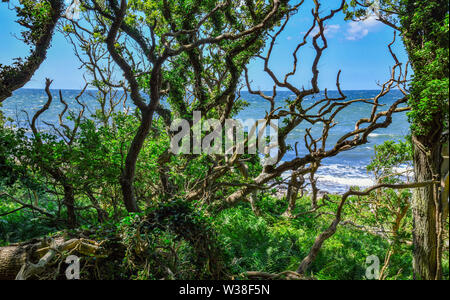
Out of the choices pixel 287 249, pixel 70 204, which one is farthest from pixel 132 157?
pixel 287 249

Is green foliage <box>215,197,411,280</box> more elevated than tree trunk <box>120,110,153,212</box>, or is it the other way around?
tree trunk <box>120,110,153,212</box>

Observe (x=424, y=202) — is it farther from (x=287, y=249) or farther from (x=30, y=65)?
(x=30, y=65)

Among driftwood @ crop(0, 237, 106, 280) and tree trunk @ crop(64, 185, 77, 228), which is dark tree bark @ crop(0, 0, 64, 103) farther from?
driftwood @ crop(0, 237, 106, 280)

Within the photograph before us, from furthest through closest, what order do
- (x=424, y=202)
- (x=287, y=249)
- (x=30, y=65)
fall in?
(x=30, y=65)
(x=287, y=249)
(x=424, y=202)

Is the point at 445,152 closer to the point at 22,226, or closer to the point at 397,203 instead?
the point at 397,203

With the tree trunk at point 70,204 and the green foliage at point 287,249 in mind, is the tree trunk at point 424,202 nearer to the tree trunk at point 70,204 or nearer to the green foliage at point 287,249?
the green foliage at point 287,249

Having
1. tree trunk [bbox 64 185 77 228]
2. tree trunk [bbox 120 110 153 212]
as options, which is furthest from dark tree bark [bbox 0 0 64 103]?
tree trunk [bbox 120 110 153 212]

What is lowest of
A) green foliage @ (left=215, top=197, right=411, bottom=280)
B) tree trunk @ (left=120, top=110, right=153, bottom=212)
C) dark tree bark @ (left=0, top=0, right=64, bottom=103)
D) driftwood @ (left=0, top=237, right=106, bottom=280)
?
green foliage @ (left=215, top=197, right=411, bottom=280)

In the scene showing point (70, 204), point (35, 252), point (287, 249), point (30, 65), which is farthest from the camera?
point (30, 65)

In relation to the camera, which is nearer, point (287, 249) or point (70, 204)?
point (287, 249)

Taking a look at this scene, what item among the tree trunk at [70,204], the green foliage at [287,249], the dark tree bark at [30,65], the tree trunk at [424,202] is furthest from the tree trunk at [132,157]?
the tree trunk at [424,202]

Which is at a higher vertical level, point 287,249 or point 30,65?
point 30,65

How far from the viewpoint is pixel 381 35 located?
382 centimetres
